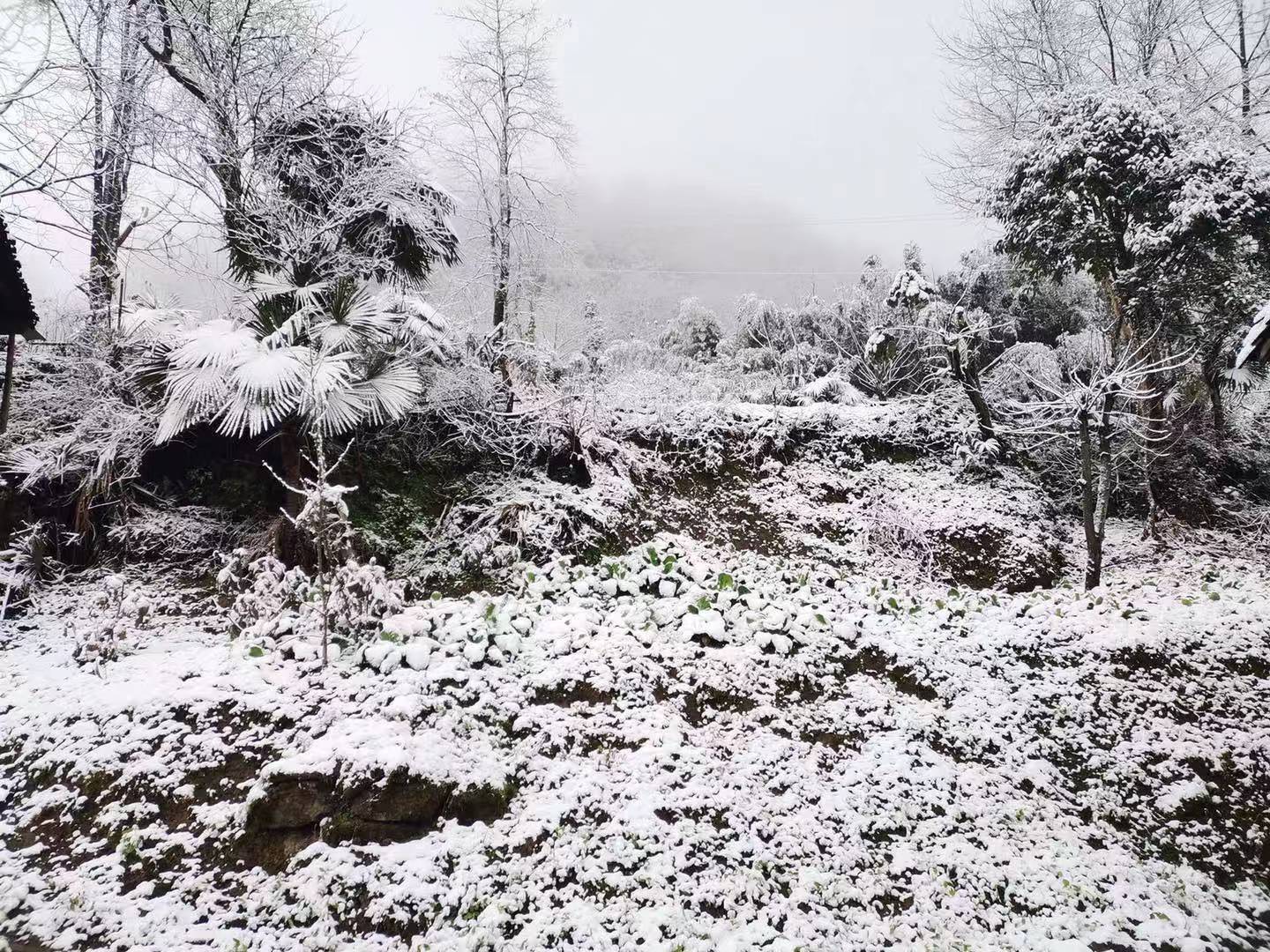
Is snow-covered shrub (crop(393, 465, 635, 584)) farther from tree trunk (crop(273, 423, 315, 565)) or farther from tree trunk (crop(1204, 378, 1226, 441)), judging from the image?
tree trunk (crop(1204, 378, 1226, 441))

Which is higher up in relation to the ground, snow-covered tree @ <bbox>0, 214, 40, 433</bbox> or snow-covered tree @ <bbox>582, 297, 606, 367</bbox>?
snow-covered tree @ <bbox>582, 297, 606, 367</bbox>

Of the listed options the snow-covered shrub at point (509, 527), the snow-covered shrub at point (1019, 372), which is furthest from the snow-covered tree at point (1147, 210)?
the snow-covered shrub at point (509, 527)

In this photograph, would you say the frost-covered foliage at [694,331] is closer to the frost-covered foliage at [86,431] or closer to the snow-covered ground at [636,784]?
the snow-covered ground at [636,784]

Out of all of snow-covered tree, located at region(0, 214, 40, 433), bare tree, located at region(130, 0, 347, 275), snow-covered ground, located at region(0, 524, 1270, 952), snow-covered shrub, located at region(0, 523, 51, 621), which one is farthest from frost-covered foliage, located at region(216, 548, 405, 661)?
bare tree, located at region(130, 0, 347, 275)

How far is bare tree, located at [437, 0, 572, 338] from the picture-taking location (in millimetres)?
8648

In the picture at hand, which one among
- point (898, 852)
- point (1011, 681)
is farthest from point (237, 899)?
point (1011, 681)

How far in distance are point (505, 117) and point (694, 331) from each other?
1019 cm

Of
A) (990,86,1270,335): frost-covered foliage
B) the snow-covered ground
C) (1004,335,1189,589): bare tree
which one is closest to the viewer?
the snow-covered ground

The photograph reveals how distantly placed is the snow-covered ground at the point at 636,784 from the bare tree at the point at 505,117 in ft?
21.4

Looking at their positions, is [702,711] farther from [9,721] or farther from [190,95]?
[190,95]

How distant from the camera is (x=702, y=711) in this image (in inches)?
168

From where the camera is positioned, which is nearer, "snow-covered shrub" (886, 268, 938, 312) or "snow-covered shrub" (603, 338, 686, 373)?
"snow-covered shrub" (886, 268, 938, 312)

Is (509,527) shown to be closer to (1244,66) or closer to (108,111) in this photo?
(108,111)

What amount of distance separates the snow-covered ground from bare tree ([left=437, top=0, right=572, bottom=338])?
6.52 m
